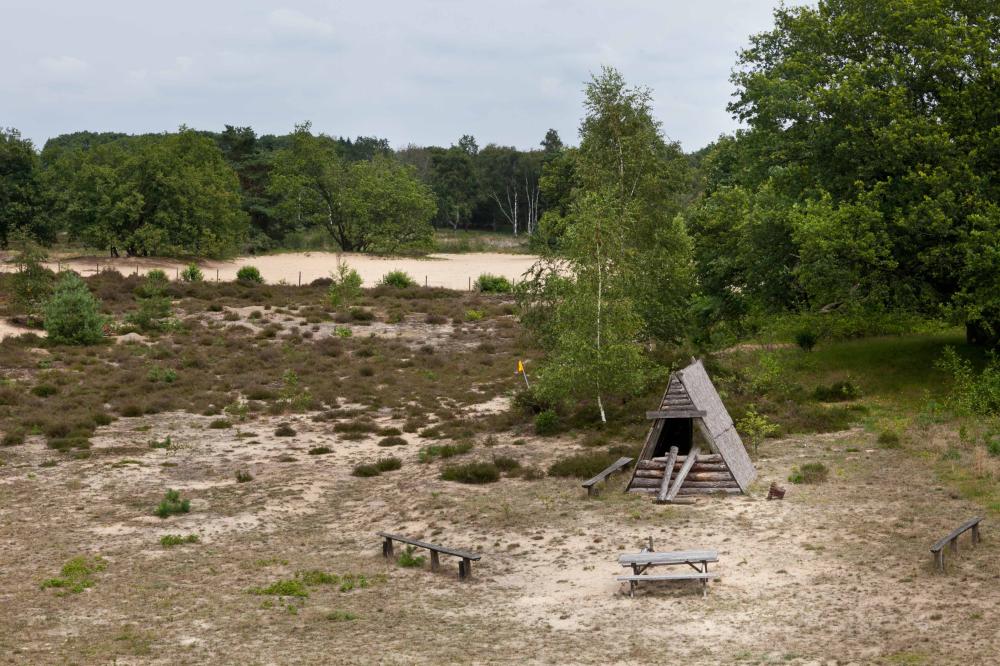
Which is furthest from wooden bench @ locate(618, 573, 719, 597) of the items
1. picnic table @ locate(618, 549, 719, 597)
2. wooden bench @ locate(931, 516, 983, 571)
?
wooden bench @ locate(931, 516, 983, 571)

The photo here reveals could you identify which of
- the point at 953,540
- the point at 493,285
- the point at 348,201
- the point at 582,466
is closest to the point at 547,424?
the point at 582,466

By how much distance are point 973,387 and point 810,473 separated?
8.72 meters

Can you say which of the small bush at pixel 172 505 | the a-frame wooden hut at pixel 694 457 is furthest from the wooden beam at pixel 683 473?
the small bush at pixel 172 505

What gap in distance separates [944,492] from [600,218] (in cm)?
1430

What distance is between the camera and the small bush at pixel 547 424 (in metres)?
32.0

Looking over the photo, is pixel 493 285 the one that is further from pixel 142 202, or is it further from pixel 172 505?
pixel 172 505

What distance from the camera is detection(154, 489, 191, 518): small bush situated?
24703 millimetres

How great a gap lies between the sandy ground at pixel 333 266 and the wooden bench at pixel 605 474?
54297 mm

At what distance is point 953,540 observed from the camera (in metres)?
19.4

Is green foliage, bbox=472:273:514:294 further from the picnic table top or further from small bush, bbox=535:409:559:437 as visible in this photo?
the picnic table top

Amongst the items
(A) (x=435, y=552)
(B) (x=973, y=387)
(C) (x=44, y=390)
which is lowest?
(A) (x=435, y=552)

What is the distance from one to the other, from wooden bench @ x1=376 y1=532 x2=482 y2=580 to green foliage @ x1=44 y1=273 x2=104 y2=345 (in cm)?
3093

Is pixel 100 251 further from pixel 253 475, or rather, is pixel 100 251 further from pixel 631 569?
pixel 631 569

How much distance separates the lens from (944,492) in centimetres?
2320
